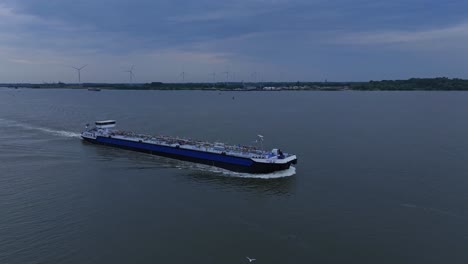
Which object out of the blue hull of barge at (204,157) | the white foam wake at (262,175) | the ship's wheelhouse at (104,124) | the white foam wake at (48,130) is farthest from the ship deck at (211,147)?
the white foam wake at (48,130)

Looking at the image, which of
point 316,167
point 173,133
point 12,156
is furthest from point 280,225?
point 173,133

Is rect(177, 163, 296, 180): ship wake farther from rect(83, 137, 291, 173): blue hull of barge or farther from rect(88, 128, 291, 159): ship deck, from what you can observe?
rect(88, 128, 291, 159): ship deck

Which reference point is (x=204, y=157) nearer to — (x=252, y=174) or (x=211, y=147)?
(x=211, y=147)

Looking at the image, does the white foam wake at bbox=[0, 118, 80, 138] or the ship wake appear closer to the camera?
the ship wake

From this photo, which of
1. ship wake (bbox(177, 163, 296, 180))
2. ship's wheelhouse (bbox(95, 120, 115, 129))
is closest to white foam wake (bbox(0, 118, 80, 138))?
ship's wheelhouse (bbox(95, 120, 115, 129))

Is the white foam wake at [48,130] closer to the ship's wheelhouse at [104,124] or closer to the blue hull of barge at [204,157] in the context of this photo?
the ship's wheelhouse at [104,124]

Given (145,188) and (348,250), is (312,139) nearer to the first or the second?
(145,188)

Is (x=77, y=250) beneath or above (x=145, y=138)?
beneath

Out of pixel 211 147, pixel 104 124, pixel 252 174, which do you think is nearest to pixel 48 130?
pixel 104 124
